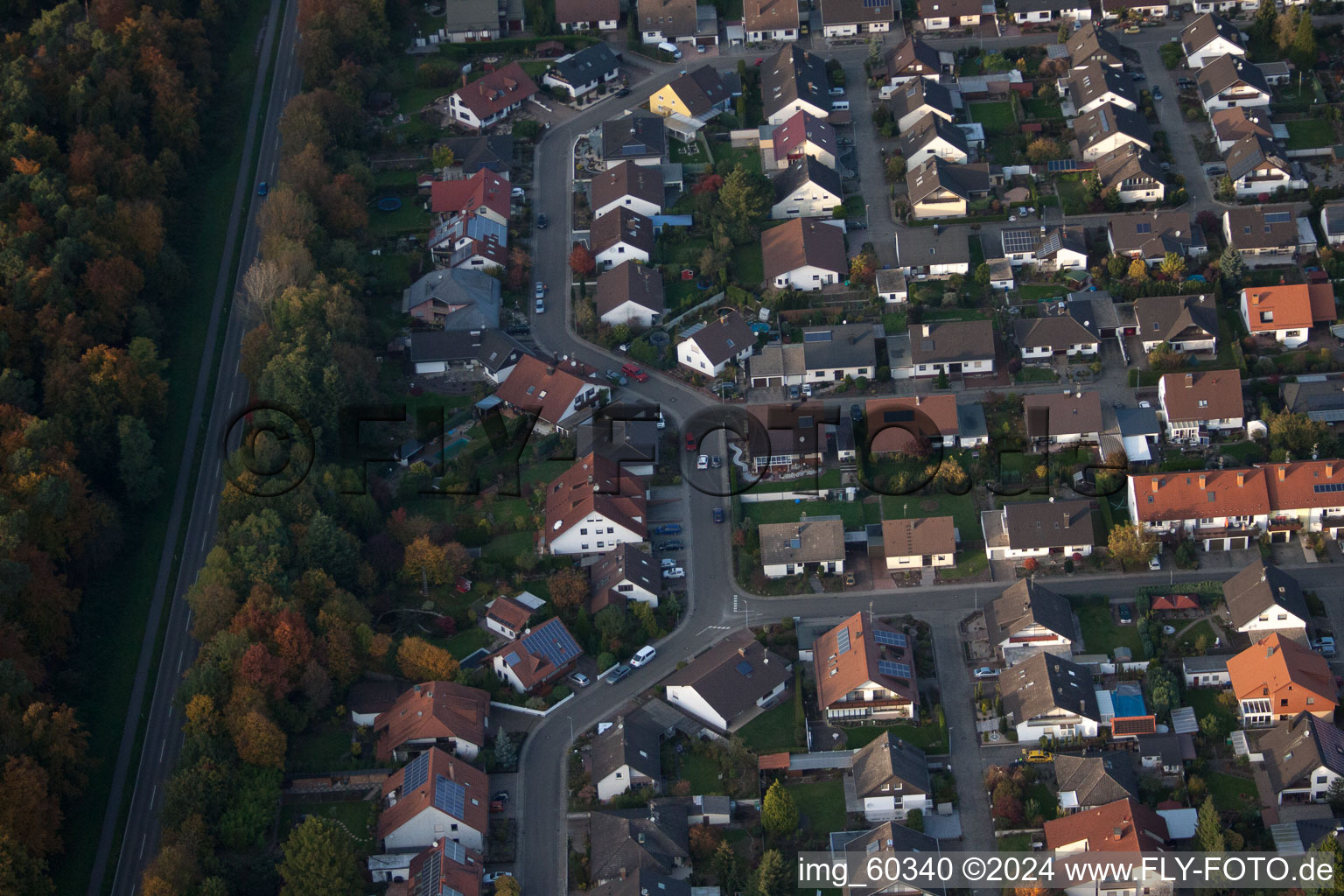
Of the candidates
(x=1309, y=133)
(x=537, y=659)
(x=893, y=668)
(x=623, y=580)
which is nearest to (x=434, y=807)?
(x=537, y=659)

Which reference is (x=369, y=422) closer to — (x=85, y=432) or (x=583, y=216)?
(x=85, y=432)

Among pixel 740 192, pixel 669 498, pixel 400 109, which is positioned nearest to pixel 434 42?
pixel 400 109

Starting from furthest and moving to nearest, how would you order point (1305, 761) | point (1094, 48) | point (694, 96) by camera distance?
point (694, 96)
point (1094, 48)
point (1305, 761)

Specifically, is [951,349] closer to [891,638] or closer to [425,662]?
[891,638]

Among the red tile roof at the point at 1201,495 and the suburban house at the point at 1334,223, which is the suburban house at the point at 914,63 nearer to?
the suburban house at the point at 1334,223

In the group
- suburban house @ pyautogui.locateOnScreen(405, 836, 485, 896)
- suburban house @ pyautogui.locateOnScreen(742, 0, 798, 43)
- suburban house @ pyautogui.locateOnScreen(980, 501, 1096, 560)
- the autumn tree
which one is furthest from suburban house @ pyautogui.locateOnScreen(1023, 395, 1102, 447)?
suburban house @ pyautogui.locateOnScreen(742, 0, 798, 43)

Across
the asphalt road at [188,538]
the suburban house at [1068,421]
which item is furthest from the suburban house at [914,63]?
the asphalt road at [188,538]
